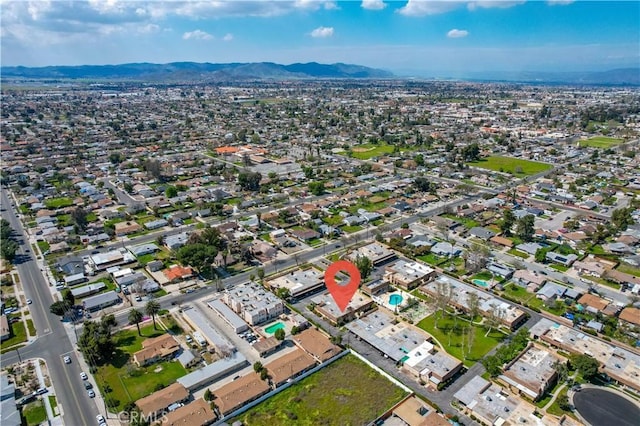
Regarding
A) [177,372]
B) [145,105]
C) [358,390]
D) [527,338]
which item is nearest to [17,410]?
[177,372]

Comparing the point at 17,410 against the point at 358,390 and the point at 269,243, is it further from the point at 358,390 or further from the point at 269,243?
the point at 269,243

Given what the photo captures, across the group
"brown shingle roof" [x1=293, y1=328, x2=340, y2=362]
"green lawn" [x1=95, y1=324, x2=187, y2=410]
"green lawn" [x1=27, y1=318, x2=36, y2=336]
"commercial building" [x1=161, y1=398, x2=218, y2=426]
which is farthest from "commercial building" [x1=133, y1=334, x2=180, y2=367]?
"green lawn" [x1=27, y1=318, x2=36, y2=336]

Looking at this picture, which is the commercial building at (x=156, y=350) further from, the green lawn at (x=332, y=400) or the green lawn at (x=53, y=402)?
the green lawn at (x=332, y=400)

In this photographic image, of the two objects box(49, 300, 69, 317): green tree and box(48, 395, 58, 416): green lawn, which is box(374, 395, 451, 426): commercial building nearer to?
box(48, 395, 58, 416): green lawn

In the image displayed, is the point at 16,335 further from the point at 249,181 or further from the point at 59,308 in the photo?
the point at 249,181

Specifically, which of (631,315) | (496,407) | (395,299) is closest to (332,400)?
(496,407)

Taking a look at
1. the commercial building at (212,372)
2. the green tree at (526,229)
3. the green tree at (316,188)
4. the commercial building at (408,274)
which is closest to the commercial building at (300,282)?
the commercial building at (408,274)

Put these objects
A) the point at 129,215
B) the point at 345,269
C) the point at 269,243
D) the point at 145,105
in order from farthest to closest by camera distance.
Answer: the point at 145,105 < the point at 129,215 < the point at 269,243 < the point at 345,269
